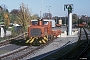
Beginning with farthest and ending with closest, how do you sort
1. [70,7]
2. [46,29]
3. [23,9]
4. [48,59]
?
[23,9] → [70,7] → [46,29] → [48,59]

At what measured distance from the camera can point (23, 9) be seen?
65.9 meters

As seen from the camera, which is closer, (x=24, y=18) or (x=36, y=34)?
(x=36, y=34)

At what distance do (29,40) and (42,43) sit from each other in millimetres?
1506

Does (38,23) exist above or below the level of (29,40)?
above

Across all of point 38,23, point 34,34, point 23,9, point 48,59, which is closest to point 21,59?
point 48,59

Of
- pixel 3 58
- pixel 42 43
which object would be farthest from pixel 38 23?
pixel 3 58

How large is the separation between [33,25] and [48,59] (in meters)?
12.2

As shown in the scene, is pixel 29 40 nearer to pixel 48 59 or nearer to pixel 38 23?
pixel 38 23

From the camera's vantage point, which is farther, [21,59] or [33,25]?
[33,25]

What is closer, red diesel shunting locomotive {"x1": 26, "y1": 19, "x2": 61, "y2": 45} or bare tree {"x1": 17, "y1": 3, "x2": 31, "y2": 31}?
red diesel shunting locomotive {"x1": 26, "y1": 19, "x2": 61, "y2": 45}

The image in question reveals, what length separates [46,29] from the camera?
2842cm

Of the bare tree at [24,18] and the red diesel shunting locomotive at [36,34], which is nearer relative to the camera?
the red diesel shunting locomotive at [36,34]

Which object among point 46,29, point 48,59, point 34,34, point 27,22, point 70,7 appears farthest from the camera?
point 27,22

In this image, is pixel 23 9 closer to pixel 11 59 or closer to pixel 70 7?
pixel 70 7
